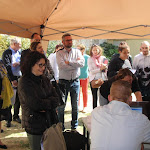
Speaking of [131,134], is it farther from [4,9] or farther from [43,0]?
[4,9]

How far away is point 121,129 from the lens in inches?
71.2

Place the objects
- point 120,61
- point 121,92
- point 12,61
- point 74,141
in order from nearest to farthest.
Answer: point 121,92
point 74,141
point 120,61
point 12,61

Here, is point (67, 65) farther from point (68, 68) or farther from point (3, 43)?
point (3, 43)

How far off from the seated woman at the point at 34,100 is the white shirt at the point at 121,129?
2.99ft

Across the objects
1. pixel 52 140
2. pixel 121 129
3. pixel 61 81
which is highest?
pixel 61 81

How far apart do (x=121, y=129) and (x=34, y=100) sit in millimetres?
1118

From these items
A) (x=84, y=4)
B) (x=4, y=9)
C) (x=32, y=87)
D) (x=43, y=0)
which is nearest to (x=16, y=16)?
(x=4, y=9)

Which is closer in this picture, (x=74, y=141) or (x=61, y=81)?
(x=74, y=141)

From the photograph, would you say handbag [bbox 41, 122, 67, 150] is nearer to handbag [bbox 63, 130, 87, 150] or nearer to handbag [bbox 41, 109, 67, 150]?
handbag [bbox 41, 109, 67, 150]

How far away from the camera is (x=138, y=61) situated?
4875 millimetres

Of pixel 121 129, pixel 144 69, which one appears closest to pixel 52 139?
pixel 121 129

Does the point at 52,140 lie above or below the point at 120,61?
below

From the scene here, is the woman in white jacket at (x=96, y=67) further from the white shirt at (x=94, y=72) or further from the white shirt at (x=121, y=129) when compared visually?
the white shirt at (x=121, y=129)

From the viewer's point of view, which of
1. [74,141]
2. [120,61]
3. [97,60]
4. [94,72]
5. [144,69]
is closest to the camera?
[74,141]
